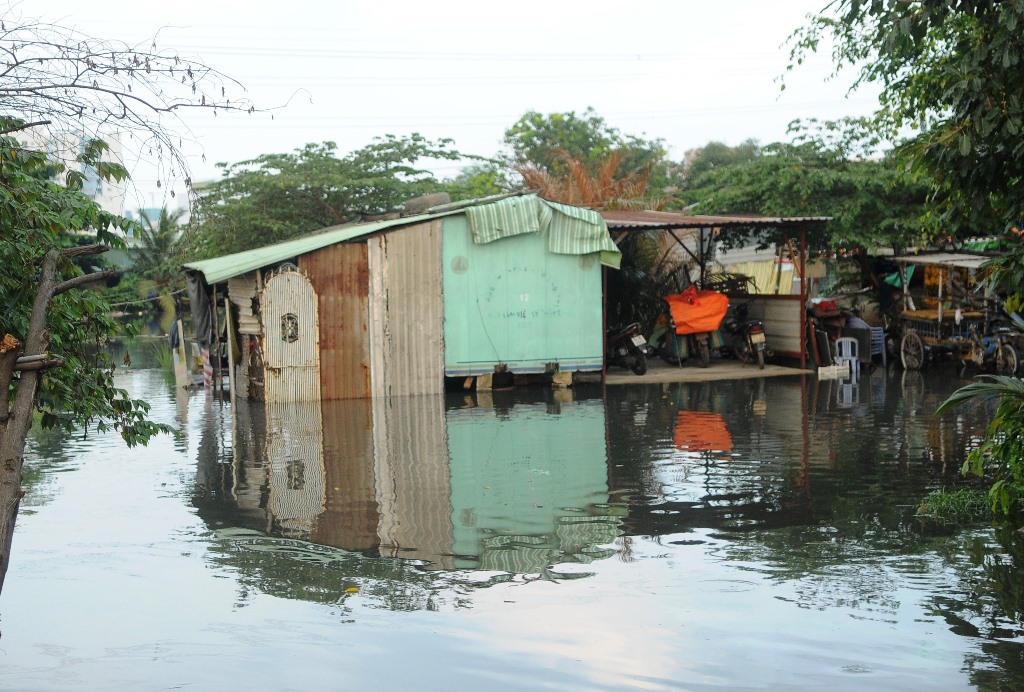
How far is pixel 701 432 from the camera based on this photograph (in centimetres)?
1294

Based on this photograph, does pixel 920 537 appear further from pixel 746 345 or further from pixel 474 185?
pixel 474 185

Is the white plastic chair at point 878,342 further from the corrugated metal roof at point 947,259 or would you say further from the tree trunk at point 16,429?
the tree trunk at point 16,429

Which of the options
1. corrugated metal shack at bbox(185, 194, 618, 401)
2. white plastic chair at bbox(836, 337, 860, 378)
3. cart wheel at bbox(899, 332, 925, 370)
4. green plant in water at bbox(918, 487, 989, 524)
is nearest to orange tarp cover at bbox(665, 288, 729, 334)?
corrugated metal shack at bbox(185, 194, 618, 401)

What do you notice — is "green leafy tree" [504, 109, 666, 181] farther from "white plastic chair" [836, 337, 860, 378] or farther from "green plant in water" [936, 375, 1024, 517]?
"green plant in water" [936, 375, 1024, 517]

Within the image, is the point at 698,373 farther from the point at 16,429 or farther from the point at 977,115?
the point at 16,429

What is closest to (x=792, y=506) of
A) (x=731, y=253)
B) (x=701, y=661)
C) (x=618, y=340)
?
(x=701, y=661)

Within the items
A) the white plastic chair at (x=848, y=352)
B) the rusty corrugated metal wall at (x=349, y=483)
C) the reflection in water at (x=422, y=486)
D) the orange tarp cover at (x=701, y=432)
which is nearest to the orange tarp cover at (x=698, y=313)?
the white plastic chair at (x=848, y=352)

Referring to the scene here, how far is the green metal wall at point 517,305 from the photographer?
18.1 meters

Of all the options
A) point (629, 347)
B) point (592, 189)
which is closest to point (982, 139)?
point (629, 347)

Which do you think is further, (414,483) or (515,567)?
(414,483)

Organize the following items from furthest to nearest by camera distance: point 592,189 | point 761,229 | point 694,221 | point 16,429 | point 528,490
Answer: point 592,189 < point 761,229 < point 694,221 < point 528,490 < point 16,429

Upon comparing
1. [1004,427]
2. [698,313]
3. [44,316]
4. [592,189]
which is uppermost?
[592,189]

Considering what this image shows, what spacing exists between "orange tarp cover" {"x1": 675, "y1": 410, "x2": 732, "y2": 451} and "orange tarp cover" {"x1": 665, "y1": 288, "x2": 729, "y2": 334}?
521 cm

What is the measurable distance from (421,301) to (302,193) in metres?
14.1
